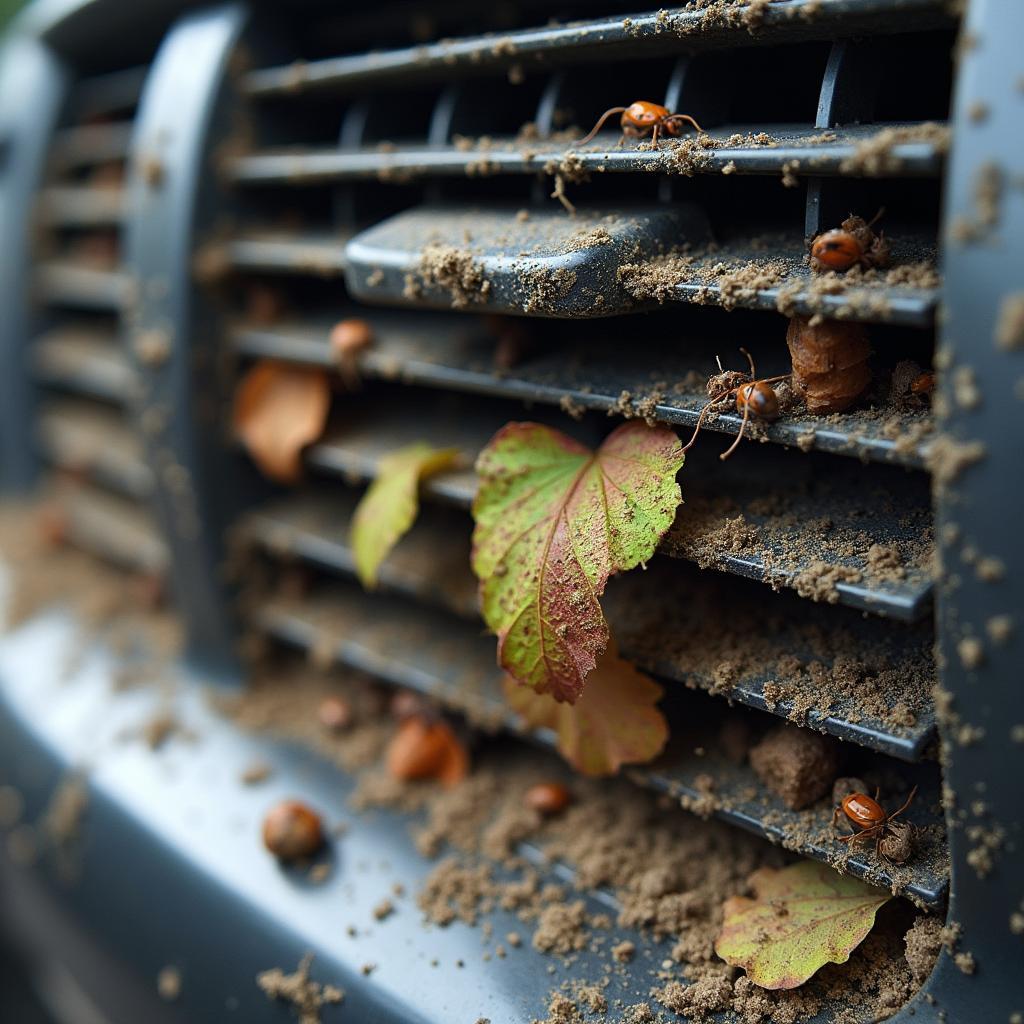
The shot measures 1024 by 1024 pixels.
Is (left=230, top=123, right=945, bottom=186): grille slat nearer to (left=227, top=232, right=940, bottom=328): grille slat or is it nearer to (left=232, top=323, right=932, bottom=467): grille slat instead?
(left=227, top=232, right=940, bottom=328): grille slat

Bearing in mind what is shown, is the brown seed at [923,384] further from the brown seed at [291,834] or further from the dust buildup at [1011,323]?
the brown seed at [291,834]

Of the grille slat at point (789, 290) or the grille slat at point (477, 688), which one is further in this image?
the grille slat at point (477, 688)

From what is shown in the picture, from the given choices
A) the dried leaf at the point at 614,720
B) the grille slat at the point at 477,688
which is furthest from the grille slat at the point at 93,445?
the dried leaf at the point at 614,720

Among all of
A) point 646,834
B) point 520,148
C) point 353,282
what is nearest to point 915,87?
point 520,148

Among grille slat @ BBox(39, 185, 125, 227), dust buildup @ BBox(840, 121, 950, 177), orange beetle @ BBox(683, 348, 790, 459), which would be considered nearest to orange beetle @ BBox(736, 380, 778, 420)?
orange beetle @ BBox(683, 348, 790, 459)

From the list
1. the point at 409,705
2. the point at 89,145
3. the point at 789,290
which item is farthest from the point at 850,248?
the point at 89,145

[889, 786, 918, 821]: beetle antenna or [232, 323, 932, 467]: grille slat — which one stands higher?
[232, 323, 932, 467]: grille slat

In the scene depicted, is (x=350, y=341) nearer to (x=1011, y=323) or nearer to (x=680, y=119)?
(x=680, y=119)
